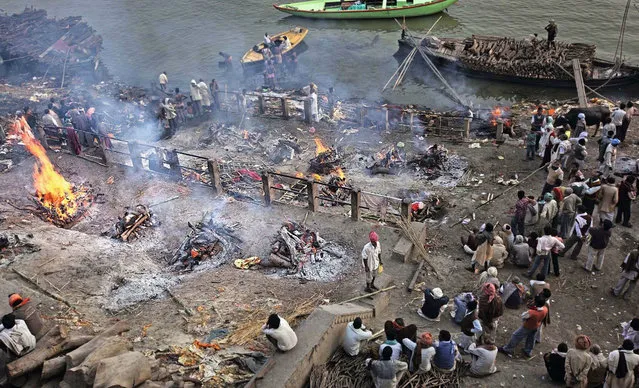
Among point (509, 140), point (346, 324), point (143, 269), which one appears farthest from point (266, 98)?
point (346, 324)

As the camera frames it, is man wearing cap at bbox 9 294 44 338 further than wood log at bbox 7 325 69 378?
Yes

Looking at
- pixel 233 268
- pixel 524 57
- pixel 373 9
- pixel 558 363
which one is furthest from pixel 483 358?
pixel 373 9

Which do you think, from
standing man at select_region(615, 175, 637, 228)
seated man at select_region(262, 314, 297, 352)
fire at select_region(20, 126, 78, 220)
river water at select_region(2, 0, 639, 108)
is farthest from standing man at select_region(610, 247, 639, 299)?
river water at select_region(2, 0, 639, 108)

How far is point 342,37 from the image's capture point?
34.6m

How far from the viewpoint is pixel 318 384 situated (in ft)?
28.4

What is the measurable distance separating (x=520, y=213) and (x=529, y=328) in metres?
4.37

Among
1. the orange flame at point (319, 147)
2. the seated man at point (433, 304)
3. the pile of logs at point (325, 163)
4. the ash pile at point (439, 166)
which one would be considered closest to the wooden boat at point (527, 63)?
the ash pile at point (439, 166)

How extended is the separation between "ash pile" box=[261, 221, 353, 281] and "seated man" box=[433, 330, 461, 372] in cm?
375

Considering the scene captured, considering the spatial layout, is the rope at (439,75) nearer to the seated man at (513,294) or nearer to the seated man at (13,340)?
the seated man at (513,294)

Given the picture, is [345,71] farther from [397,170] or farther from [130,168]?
[130,168]

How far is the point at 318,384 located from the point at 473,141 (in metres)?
13.1

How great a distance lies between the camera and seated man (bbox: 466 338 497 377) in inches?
344

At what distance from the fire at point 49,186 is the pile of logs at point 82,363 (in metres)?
7.50

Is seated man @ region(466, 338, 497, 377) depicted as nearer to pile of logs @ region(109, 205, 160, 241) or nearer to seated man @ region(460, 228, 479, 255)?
seated man @ region(460, 228, 479, 255)
